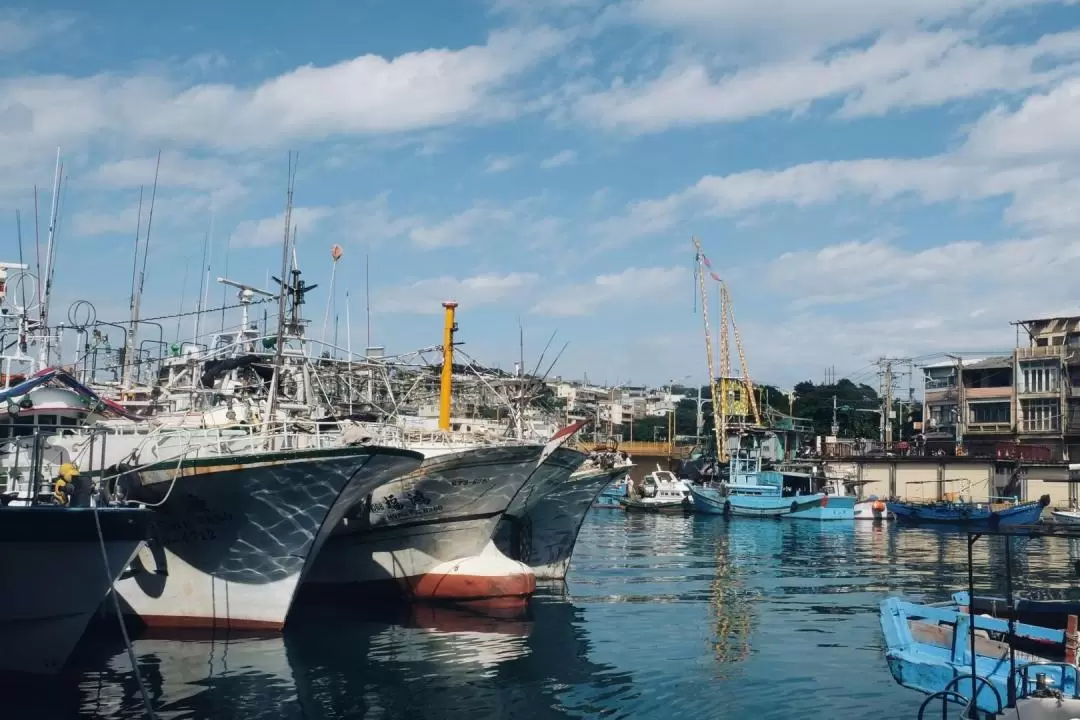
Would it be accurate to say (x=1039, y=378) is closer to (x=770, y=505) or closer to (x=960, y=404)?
(x=960, y=404)

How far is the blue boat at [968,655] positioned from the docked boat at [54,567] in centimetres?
1257

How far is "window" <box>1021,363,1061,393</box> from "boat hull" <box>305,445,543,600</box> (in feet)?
177

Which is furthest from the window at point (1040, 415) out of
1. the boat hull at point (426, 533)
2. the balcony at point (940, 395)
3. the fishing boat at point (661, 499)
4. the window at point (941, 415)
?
the boat hull at point (426, 533)

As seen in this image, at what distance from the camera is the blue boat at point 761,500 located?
203 feet

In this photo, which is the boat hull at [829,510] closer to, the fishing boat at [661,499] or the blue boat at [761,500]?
the blue boat at [761,500]

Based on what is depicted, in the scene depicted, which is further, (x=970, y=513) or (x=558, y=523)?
(x=970, y=513)

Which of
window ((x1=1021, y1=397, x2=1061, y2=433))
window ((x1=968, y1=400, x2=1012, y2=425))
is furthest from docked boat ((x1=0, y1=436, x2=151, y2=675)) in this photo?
window ((x1=968, y1=400, x2=1012, y2=425))

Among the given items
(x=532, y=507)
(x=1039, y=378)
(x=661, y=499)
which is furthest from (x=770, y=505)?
(x=532, y=507)

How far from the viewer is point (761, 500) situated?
64500 millimetres

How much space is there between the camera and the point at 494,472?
25.4 meters

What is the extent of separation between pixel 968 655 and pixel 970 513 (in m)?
44.2

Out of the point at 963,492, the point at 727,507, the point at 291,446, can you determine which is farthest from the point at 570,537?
the point at 963,492

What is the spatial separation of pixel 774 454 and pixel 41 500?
68.5 m

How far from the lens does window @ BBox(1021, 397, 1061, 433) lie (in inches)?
2707
